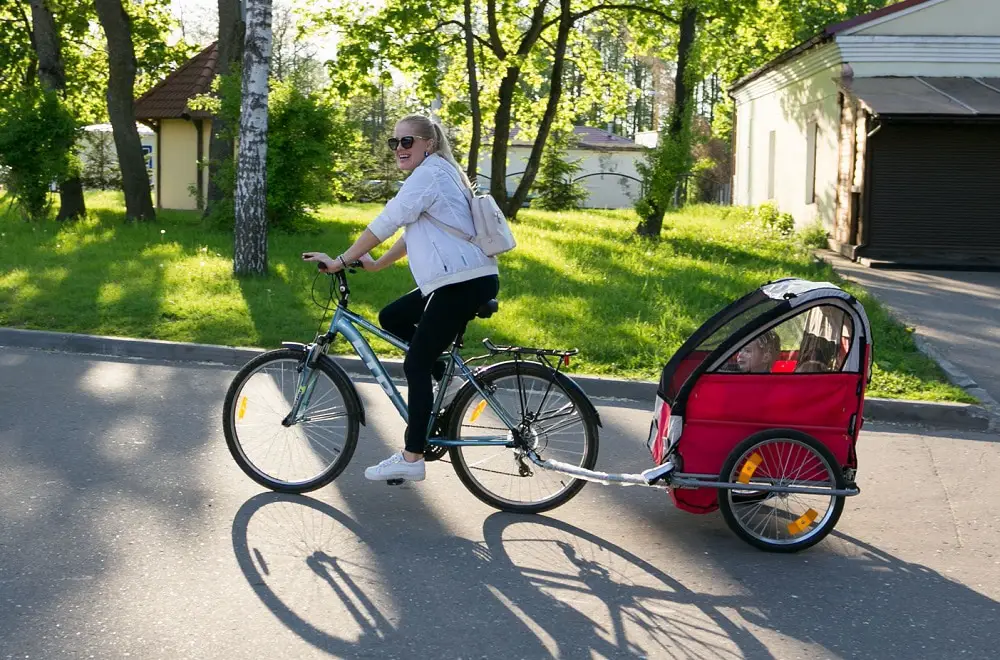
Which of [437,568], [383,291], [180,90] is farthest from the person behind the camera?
[180,90]

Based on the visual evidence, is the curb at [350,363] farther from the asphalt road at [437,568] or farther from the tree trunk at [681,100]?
the tree trunk at [681,100]

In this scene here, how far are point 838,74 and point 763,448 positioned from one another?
18.7 metres

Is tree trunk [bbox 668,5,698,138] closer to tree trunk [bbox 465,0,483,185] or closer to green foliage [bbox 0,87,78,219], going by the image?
tree trunk [bbox 465,0,483,185]

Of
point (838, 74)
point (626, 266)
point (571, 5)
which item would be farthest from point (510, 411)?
point (571, 5)

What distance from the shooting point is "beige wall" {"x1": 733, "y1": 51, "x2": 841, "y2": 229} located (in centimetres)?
2392

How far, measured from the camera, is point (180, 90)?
3575cm

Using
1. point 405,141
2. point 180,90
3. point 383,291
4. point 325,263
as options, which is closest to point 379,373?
point 325,263

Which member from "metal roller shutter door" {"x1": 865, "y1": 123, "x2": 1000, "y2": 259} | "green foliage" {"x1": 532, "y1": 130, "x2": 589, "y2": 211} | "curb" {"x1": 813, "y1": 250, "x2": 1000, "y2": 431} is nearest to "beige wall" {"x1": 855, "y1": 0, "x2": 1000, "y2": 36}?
"metal roller shutter door" {"x1": 865, "y1": 123, "x2": 1000, "y2": 259}

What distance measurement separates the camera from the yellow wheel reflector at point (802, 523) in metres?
5.63

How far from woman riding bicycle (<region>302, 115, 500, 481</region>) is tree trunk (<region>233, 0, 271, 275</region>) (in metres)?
8.76

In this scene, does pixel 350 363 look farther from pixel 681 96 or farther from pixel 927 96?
pixel 927 96

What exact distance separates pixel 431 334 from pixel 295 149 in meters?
14.0

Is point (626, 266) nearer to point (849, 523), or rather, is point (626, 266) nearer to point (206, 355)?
point (206, 355)

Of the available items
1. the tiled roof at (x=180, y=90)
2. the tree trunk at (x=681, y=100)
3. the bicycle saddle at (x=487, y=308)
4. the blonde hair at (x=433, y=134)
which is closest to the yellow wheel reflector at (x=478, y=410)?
the bicycle saddle at (x=487, y=308)
